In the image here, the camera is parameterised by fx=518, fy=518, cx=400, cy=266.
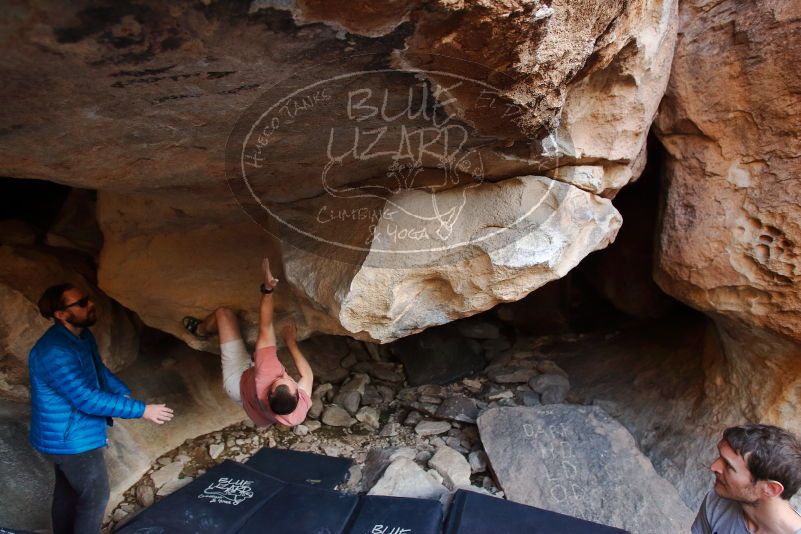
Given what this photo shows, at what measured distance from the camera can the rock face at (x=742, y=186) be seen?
6.40ft

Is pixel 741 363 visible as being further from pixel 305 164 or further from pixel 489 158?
pixel 305 164

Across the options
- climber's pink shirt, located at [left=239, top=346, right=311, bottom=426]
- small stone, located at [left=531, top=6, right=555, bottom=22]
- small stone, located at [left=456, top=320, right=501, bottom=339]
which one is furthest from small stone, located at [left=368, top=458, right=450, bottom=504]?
small stone, located at [left=531, top=6, right=555, bottom=22]

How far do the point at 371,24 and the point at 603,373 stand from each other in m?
2.70

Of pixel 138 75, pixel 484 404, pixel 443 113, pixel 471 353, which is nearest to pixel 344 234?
pixel 443 113

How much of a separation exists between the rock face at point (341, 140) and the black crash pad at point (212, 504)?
28.6 inches

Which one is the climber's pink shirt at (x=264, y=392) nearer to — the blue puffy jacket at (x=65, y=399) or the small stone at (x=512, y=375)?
the blue puffy jacket at (x=65, y=399)

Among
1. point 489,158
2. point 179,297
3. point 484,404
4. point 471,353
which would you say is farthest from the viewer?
point 471,353

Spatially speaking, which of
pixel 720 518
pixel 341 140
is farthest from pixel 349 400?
pixel 720 518

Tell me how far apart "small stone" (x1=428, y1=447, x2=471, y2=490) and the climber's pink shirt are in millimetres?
777

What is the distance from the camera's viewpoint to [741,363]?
2.42 meters

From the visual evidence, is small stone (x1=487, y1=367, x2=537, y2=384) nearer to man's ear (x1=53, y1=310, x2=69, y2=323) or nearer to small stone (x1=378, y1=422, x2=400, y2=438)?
small stone (x1=378, y1=422, x2=400, y2=438)

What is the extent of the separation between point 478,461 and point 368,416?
0.71m

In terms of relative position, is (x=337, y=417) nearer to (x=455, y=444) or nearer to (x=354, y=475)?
(x=354, y=475)

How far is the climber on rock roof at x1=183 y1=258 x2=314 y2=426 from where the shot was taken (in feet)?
6.70
